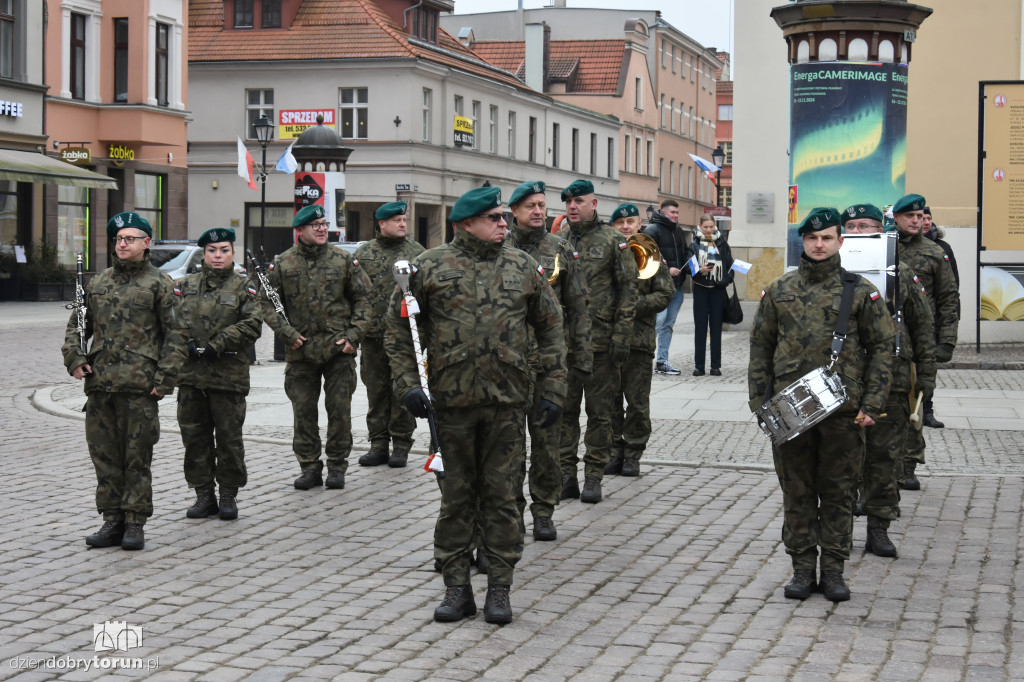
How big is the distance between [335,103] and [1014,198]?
33.4m

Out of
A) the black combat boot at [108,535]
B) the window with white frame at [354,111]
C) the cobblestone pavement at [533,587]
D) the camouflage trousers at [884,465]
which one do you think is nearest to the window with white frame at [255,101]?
the window with white frame at [354,111]

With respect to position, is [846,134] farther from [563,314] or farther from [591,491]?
[563,314]

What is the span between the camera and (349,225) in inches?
1876

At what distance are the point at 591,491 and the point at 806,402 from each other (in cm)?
293

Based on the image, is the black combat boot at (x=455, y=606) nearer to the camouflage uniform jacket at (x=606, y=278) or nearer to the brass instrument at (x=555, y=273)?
the brass instrument at (x=555, y=273)

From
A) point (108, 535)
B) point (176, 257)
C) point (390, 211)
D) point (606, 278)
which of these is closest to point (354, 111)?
point (176, 257)

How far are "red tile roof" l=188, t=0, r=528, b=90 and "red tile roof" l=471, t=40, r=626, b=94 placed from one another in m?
19.0

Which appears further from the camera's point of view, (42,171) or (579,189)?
(42,171)

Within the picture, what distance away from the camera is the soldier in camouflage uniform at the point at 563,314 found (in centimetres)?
798

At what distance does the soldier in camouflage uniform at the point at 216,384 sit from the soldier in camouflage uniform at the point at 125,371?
2.36ft

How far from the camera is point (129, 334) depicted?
7.89 m

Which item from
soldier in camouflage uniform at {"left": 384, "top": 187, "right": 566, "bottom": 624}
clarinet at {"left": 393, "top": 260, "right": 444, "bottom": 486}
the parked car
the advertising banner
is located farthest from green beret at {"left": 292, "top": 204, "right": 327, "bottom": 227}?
the advertising banner

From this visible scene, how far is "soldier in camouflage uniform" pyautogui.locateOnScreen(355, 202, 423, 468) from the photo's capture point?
35.1 ft

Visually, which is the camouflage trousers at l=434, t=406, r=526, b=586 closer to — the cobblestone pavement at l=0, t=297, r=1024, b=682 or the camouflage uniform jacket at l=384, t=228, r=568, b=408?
the camouflage uniform jacket at l=384, t=228, r=568, b=408
